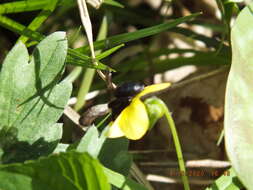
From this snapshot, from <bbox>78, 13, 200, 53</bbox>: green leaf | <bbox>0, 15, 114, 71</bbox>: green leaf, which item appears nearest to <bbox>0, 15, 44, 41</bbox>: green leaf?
<bbox>0, 15, 114, 71</bbox>: green leaf

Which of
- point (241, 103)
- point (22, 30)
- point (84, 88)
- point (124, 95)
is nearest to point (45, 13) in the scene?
point (22, 30)

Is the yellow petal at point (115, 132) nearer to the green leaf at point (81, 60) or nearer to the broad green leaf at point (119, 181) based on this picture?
the broad green leaf at point (119, 181)

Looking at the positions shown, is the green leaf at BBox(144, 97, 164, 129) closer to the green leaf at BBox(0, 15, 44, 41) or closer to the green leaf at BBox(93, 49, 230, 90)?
the green leaf at BBox(0, 15, 44, 41)

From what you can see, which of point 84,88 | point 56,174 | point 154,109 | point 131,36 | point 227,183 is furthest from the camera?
point 84,88

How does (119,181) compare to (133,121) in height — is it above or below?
below

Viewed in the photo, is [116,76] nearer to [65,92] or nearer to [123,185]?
[65,92]

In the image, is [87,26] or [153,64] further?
[153,64]

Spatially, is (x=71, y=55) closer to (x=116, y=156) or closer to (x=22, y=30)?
(x=22, y=30)

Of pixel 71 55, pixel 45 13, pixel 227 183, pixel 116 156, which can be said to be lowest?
pixel 227 183
